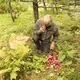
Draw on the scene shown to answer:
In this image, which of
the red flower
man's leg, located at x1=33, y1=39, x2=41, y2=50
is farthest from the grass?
the red flower

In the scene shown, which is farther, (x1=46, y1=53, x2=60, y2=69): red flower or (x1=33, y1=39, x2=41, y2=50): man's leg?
(x1=33, y1=39, x2=41, y2=50): man's leg

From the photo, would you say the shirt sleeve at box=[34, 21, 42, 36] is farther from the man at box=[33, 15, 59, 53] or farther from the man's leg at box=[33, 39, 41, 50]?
the man's leg at box=[33, 39, 41, 50]

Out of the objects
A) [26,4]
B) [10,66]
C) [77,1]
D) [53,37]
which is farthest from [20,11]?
[10,66]

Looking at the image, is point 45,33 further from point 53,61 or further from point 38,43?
point 53,61

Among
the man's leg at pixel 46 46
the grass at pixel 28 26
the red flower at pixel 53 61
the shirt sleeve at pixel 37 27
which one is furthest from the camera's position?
the grass at pixel 28 26

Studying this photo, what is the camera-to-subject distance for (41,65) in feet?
22.5

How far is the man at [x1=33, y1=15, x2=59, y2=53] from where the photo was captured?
6871mm

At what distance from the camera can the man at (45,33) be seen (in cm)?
687

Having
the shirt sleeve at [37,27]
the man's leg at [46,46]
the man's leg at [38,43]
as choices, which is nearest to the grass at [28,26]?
the man's leg at [46,46]

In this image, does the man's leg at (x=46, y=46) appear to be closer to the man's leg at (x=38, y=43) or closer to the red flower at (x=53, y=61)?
the man's leg at (x=38, y=43)

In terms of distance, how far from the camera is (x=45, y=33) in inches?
287

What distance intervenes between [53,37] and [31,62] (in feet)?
3.28

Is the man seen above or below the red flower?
above

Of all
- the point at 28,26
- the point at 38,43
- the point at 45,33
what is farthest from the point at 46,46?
the point at 28,26
